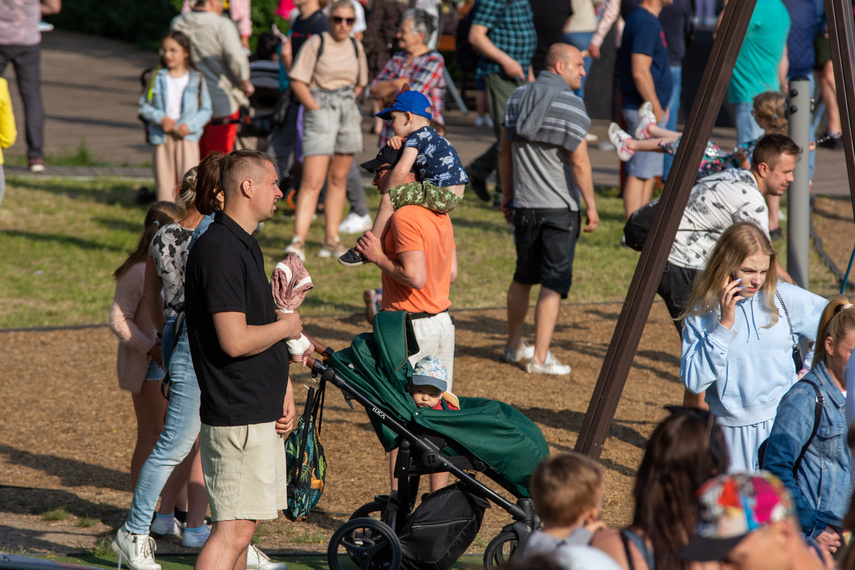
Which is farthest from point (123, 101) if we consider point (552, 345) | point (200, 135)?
point (552, 345)

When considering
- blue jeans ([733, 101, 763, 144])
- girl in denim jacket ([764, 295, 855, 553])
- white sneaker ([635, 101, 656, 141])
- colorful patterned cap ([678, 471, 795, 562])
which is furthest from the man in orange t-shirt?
blue jeans ([733, 101, 763, 144])

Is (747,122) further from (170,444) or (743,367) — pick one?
(170,444)

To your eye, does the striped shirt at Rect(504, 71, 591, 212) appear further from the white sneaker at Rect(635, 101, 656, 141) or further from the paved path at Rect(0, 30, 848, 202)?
the paved path at Rect(0, 30, 848, 202)

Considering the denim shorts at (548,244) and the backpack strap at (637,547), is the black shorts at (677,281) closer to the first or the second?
the denim shorts at (548,244)

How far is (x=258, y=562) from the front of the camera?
4359mm

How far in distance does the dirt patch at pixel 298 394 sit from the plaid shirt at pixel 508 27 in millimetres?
2907

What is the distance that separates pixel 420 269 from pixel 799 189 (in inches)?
94.5

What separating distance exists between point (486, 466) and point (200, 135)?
6479mm

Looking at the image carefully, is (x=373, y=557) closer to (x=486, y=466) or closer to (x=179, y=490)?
(x=486, y=466)

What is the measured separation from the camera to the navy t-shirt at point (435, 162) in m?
5.53

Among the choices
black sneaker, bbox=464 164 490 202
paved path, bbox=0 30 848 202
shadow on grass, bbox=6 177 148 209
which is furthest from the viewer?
paved path, bbox=0 30 848 202

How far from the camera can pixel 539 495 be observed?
102 inches

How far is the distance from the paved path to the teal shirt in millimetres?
2939

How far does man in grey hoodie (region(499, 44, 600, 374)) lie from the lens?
6730mm
